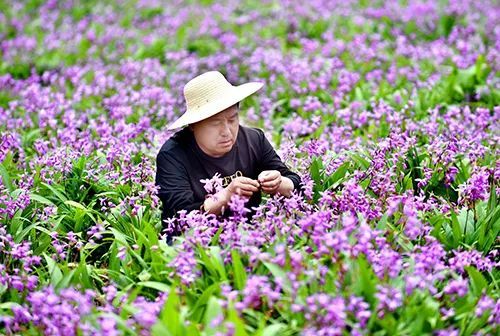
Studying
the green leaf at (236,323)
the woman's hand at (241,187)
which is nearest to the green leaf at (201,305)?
the green leaf at (236,323)

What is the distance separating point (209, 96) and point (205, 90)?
0.18ft

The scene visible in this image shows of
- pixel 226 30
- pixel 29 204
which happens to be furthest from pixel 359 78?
pixel 29 204

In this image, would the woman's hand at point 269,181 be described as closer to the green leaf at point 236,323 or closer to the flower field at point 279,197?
the flower field at point 279,197

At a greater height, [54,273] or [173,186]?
[173,186]

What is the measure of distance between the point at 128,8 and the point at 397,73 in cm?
814

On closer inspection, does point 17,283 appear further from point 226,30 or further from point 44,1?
point 44,1

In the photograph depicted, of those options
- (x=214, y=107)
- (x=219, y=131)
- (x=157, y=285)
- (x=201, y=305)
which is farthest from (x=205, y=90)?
(x=201, y=305)

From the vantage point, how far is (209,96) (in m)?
5.06

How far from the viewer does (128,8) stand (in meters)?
16.3

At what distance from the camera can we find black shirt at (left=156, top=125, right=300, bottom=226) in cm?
512

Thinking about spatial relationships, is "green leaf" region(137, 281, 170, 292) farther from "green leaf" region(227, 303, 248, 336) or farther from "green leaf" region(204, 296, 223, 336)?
"green leaf" region(227, 303, 248, 336)

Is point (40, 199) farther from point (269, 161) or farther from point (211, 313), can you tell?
point (211, 313)

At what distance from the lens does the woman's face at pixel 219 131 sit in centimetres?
507

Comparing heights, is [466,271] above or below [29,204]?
below
